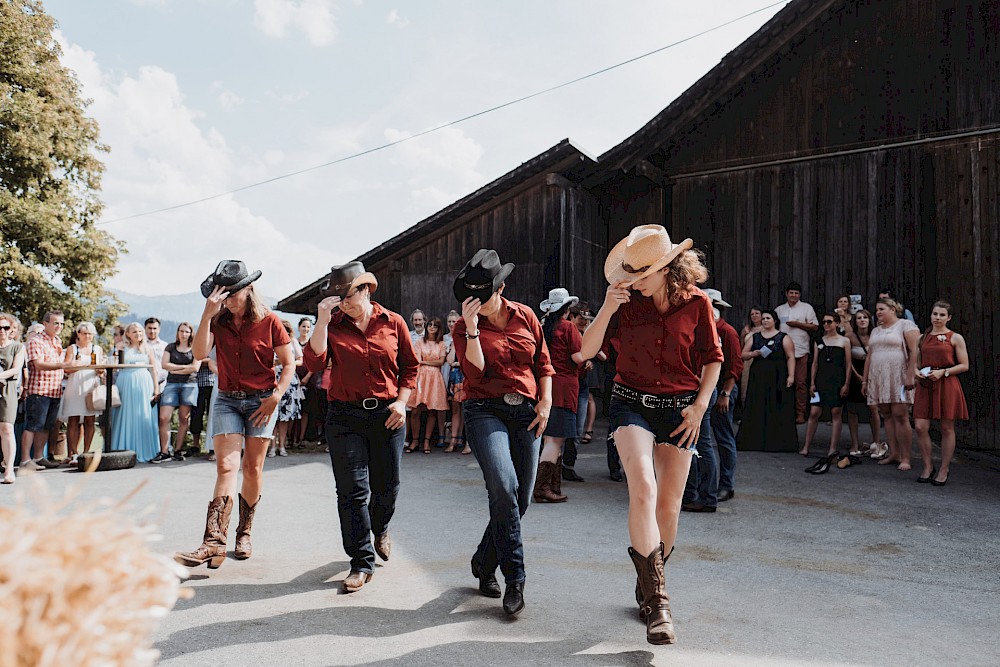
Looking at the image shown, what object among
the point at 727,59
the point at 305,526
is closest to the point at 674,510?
the point at 305,526

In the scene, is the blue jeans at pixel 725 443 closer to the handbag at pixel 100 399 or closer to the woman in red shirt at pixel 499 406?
the woman in red shirt at pixel 499 406

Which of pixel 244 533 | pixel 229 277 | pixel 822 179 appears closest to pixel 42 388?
pixel 244 533

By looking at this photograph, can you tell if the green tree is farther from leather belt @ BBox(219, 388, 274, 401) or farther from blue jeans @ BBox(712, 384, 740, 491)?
blue jeans @ BBox(712, 384, 740, 491)

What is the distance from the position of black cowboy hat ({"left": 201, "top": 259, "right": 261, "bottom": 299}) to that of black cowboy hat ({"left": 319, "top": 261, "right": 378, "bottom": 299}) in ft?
2.19

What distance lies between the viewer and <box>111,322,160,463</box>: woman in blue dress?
34.8 ft

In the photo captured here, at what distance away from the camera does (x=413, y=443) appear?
11.9 m

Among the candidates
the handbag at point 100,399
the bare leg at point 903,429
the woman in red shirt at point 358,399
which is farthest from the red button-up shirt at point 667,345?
the handbag at point 100,399

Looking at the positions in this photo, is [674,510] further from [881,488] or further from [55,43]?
[55,43]

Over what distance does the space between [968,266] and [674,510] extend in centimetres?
972

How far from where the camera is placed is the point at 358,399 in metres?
4.73

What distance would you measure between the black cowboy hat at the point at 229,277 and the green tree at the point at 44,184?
1830cm

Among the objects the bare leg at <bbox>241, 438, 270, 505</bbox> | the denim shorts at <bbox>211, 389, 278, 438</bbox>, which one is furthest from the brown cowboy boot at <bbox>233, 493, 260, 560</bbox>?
the denim shorts at <bbox>211, 389, 278, 438</bbox>

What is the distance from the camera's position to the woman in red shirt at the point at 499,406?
13.6ft

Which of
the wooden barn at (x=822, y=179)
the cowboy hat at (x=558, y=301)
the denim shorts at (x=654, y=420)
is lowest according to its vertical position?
the denim shorts at (x=654, y=420)
